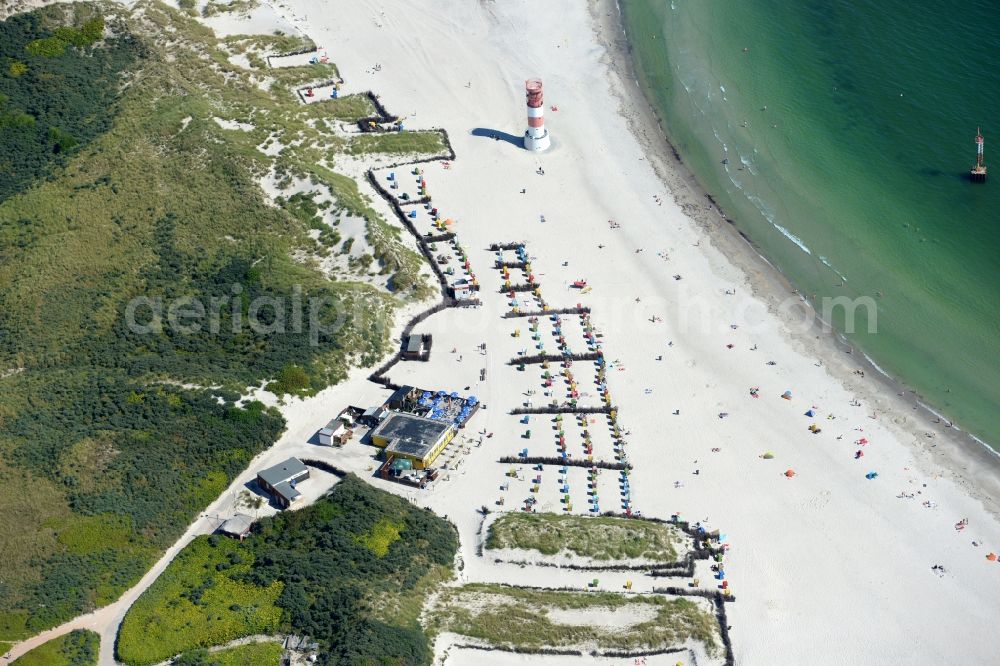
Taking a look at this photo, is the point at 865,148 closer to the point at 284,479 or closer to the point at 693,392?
the point at 693,392

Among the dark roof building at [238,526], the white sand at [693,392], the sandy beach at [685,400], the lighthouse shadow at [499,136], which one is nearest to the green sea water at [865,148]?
the sandy beach at [685,400]

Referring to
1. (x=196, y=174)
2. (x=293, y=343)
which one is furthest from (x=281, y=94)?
(x=293, y=343)

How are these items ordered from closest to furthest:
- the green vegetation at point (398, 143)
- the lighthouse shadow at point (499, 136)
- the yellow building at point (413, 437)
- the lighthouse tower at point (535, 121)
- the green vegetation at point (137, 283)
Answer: the green vegetation at point (137, 283)
the yellow building at point (413, 437)
the lighthouse tower at point (535, 121)
the green vegetation at point (398, 143)
the lighthouse shadow at point (499, 136)

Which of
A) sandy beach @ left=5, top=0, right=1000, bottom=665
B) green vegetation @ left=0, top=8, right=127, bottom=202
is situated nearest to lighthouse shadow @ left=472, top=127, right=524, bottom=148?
sandy beach @ left=5, top=0, right=1000, bottom=665

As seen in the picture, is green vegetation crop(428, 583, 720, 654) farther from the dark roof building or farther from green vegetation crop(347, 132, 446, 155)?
green vegetation crop(347, 132, 446, 155)

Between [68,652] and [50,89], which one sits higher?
[50,89]

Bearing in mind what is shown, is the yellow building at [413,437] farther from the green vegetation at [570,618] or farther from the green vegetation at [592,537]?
the green vegetation at [570,618]

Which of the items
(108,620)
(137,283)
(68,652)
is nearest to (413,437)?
(108,620)
